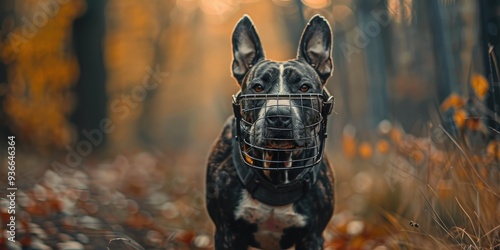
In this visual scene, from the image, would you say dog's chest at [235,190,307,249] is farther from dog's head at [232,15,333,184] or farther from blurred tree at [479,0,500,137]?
blurred tree at [479,0,500,137]

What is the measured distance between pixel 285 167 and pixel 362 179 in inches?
120

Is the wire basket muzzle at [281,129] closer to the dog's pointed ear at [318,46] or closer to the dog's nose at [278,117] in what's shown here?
the dog's nose at [278,117]

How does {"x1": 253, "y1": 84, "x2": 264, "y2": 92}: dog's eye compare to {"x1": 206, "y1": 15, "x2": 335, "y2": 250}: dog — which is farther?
{"x1": 253, "y1": 84, "x2": 264, "y2": 92}: dog's eye

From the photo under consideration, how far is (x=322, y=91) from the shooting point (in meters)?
2.45

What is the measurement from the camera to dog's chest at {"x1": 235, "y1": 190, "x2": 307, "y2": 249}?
2.40 meters

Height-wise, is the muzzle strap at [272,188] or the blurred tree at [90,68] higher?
the blurred tree at [90,68]

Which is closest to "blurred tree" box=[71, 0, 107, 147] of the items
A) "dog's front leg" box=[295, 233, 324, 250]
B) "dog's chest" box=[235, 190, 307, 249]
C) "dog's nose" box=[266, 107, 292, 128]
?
"dog's chest" box=[235, 190, 307, 249]

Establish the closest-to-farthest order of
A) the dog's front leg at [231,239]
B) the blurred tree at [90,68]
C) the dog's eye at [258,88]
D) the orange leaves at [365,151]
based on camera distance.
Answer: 1. the dog's eye at [258,88]
2. the dog's front leg at [231,239]
3. the orange leaves at [365,151]
4. the blurred tree at [90,68]

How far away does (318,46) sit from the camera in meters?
2.53

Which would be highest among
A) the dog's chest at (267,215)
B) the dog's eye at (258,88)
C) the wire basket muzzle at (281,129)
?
the dog's eye at (258,88)

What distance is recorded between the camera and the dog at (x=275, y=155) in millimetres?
2193

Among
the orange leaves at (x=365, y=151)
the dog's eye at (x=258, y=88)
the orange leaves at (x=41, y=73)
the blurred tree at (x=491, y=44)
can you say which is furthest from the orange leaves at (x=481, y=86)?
the orange leaves at (x=41, y=73)

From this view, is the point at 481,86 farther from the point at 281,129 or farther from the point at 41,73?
the point at 41,73

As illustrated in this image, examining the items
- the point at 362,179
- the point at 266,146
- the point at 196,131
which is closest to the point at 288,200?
the point at 266,146
